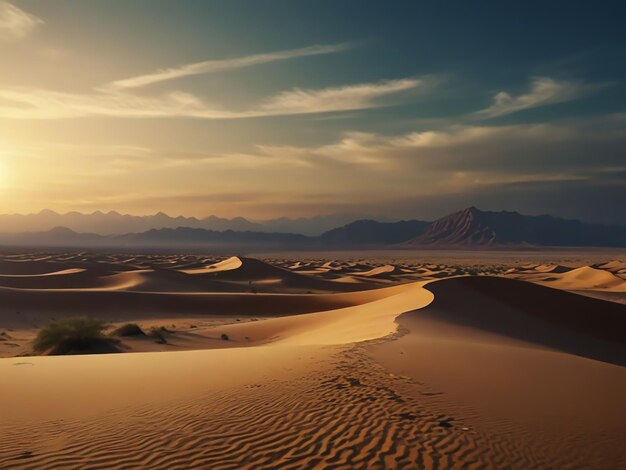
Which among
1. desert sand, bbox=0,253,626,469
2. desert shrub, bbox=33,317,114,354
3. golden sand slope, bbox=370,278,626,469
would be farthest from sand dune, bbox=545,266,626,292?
desert shrub, bbox=33,317,114,354

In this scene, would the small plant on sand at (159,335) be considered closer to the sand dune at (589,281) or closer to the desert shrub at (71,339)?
the desert shrub at (71,339)

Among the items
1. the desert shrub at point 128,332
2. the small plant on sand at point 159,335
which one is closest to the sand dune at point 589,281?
the small plant on sand at point 159,335

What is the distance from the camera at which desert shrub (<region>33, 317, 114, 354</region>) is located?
1716 cm

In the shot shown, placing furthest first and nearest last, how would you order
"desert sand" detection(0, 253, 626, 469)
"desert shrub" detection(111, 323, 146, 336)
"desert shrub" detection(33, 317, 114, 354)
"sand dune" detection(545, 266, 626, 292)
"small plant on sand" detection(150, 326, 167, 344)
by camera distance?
"sand dune" detection(545, 266, 626, 292), "desert shrub" detection(111, 323, 146, 336), "small plant on sand" detection(150, 326, 167, 344), "desert shrub" detection(33, 317, 114, 354), "desert sand" detection(0, 253, 626, 469)

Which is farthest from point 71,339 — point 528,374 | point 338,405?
point 528,374

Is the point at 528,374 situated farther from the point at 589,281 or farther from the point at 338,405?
the point at 589,281

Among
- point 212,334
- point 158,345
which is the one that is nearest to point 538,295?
point 212,334

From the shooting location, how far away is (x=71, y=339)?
1723 centimetres

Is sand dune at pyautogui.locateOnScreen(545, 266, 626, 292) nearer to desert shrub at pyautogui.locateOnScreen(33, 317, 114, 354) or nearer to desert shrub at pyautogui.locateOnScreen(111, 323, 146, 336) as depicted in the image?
desert shrub at pyautogui.locateOnScreen(111, 323, 146, 336)

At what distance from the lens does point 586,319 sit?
68.1 feet

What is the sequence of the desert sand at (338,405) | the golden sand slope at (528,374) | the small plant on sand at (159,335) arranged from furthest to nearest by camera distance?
the small plant on sand at (159,335)
the golden sand slope at (528,374)
the desert sand at (338,405)

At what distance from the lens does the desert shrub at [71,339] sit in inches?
675

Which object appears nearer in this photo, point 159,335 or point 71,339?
point 71,339

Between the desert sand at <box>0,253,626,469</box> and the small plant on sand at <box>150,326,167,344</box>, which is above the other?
the desert sand at <box>0,253,626,469</box>
